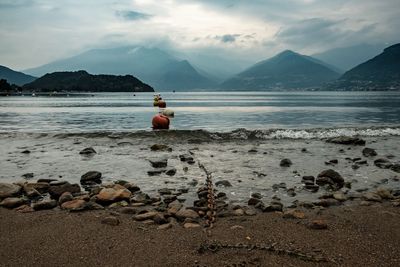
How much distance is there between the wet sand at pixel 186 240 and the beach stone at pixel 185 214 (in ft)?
1.93

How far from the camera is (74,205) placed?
8.92 metres

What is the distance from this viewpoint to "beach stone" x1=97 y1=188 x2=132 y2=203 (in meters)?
9.40

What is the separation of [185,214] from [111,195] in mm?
2371

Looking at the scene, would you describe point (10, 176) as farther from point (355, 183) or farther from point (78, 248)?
point (355, 183)

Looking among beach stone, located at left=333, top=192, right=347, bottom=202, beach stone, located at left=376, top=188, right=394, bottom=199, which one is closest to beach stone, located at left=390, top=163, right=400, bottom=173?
beach stone, located at left=376, top=188, right=394, bottom=199

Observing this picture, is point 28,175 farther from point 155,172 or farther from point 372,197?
point 372,197

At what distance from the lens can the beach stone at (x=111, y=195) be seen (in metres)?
9.40

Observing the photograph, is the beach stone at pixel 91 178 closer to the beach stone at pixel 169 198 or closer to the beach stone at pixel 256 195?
the beach stone at pixel 169 198

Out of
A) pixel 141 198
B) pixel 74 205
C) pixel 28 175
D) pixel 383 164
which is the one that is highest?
pixel 74 205

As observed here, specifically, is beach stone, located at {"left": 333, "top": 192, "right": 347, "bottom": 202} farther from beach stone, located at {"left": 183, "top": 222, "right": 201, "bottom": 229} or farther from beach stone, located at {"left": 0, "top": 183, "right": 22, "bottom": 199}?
beach stone, located at {"left": 0, "top": 183, "right": 22, "bottom": 199}

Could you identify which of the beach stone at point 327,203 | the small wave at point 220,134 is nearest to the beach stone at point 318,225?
the beach stone at point 327,203

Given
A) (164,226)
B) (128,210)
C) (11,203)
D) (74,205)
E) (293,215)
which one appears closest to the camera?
(164,226)

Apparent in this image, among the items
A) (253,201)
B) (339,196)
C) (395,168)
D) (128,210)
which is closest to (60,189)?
(128,210)

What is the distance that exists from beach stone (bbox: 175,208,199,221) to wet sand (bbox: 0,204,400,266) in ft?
1.93
